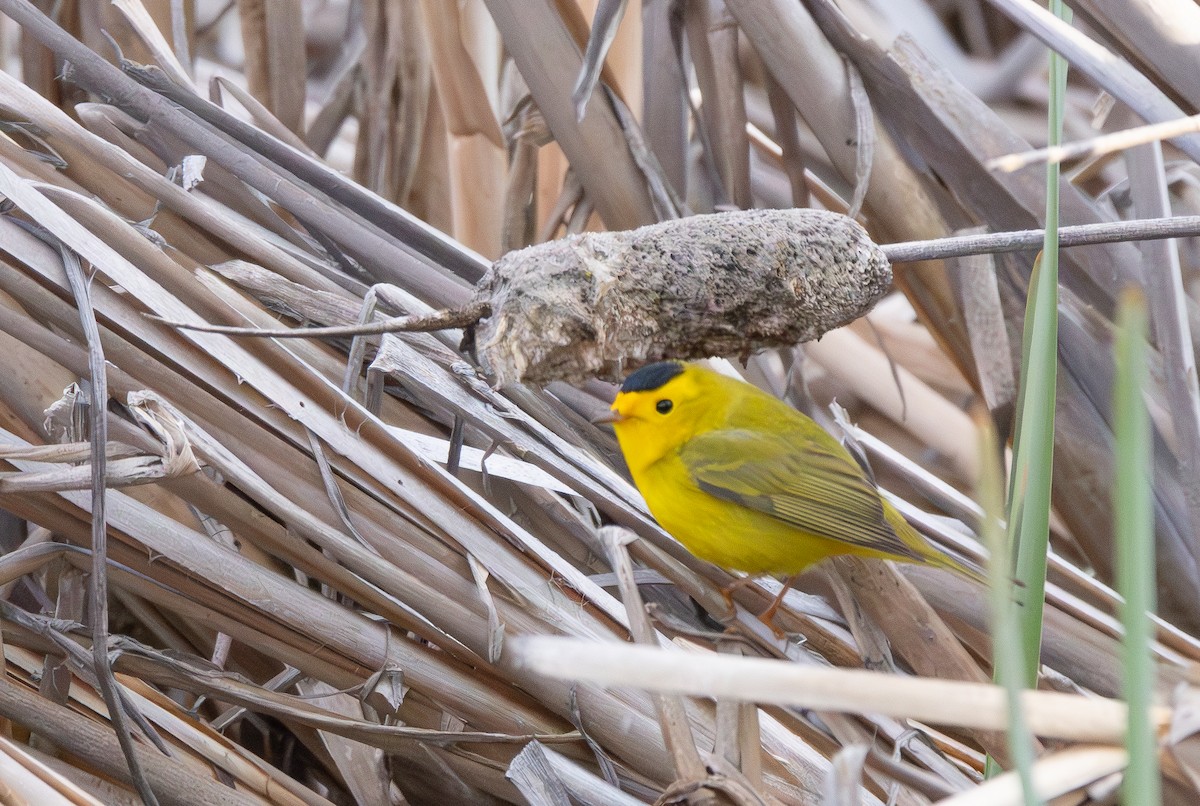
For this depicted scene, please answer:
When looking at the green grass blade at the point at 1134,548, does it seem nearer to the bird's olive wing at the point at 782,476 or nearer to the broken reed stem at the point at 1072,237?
the broken reed stem at the point at 1072,237

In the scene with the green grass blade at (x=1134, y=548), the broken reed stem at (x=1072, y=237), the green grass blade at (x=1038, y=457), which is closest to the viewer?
the green grass blade at (x=1134, y=548)

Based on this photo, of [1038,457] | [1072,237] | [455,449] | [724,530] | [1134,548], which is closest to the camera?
[1134,548]

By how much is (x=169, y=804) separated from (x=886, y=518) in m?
1.27

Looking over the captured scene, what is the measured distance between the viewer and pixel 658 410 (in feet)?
6.91

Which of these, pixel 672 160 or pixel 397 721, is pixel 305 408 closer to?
pixel 397 721

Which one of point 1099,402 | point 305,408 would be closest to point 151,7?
point 305,408

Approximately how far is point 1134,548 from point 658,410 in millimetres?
1657

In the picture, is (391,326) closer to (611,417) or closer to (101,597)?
(101,597)

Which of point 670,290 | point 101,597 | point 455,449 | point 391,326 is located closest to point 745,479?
point 455,449

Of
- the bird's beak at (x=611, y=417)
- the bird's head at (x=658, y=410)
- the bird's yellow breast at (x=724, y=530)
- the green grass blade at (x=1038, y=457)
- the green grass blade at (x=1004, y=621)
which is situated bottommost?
the green grass blade at (x=1004, y=621)

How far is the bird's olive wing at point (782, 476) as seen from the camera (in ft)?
6.57

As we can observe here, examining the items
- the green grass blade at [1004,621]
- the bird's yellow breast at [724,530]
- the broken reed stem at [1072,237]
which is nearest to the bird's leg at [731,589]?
the bird's yellow breast at [724,530]

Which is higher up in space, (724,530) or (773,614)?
(724,530)

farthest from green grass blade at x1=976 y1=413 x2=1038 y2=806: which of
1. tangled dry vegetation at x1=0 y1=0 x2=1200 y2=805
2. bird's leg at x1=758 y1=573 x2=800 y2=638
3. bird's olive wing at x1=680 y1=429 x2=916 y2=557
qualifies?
bird's olive wing at x1=680 y1=429 x2=916 y2=557
